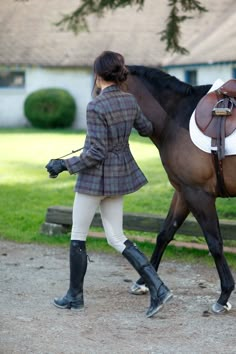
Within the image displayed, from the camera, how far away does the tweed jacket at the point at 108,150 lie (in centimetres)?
564

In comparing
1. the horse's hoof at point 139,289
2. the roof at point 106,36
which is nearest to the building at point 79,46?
the roof at point 106,36

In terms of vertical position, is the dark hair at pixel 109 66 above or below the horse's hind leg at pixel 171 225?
above

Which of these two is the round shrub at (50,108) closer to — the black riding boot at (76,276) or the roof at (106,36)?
the roof at (106,36)

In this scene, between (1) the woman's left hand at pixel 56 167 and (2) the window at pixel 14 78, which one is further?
(2) the window at pixel 14 78

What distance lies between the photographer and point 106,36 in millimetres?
32906

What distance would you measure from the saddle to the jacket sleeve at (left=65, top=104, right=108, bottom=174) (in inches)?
33.5

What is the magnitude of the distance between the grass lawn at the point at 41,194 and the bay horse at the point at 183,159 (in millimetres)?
2063

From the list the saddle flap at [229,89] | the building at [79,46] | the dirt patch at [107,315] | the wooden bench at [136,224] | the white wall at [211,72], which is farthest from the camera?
the building at [79,46]

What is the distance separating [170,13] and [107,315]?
5.87 metres

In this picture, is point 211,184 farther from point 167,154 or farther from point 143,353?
point 143,353

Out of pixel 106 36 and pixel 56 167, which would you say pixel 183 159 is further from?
pixel 106 36

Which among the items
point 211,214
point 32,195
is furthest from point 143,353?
point 32,195

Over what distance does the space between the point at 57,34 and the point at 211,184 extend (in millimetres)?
28823

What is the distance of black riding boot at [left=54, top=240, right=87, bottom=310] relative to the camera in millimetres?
5965
